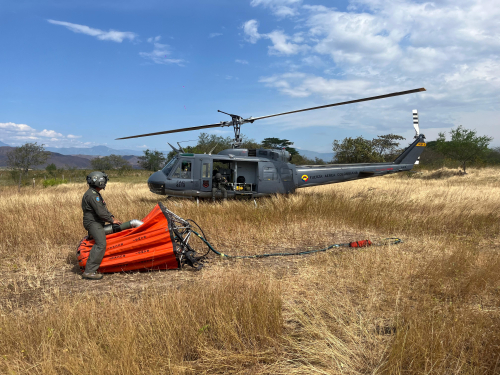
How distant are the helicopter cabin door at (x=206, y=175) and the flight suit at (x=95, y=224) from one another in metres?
6.39

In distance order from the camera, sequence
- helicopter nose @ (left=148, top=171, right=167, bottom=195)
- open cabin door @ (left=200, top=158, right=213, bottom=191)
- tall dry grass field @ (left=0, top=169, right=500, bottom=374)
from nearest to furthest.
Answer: tall dry grass field @ (left=0, top=169, right=500, bottom=374)
helicopter nose @ (left=148, top=171, right=167, bottom=195)
open cabin door @ (left=200, top=158, right=213, bottom=191)

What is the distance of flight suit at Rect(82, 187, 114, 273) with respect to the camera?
5.28m

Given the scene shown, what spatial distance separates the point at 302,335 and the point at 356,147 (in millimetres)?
41928

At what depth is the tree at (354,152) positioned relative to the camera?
42062mm

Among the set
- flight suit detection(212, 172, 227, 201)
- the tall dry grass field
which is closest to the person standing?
the tall dry grass field

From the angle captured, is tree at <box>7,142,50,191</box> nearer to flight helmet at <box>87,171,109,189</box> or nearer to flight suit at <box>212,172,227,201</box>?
flight suit at <box>212,172,227,201</box>

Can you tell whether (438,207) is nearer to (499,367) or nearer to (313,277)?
(313,277)

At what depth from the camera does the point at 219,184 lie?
12.0 metres

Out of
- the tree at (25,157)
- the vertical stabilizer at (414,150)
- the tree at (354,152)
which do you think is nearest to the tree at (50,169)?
the tree at (25,157)

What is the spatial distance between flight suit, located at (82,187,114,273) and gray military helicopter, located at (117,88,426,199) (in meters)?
6.28

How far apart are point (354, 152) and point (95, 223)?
4070cm

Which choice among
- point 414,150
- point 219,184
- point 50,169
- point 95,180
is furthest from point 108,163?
point 95,180

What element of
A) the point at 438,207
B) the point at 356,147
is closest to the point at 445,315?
the point at 438,207

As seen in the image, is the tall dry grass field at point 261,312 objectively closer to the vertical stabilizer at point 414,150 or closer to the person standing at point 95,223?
the person standing at point 95,223
